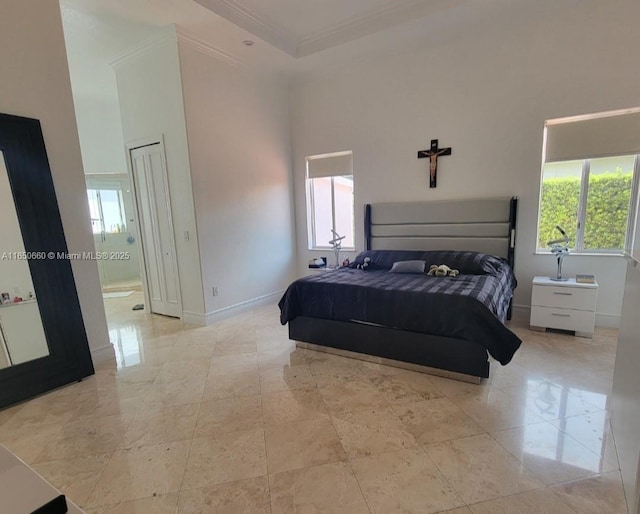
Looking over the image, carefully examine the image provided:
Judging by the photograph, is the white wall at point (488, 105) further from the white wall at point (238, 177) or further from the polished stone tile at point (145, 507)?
the polished stone tile at point (145, 507)

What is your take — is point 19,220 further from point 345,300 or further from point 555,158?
point 555,158

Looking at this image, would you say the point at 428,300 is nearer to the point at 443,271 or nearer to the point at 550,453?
the point at 443,271

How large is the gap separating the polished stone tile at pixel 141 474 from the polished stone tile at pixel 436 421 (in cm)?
134

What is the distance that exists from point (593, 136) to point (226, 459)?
4382mm

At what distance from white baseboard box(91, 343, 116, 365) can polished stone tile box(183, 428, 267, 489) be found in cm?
171

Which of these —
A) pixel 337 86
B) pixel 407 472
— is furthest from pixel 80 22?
pixel 407 472

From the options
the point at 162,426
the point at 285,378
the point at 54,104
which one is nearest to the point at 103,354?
the point at 162,426

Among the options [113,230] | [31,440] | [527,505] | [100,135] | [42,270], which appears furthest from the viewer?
[113,230]

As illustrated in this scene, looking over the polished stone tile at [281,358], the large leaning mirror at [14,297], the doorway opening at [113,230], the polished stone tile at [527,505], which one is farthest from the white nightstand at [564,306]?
the doorway opening at [113,230]

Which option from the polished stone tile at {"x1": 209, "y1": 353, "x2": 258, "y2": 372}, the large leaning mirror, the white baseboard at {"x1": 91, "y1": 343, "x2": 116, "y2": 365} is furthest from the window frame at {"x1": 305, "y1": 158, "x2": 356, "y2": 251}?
the large leaning mirror

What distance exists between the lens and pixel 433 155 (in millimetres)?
4039

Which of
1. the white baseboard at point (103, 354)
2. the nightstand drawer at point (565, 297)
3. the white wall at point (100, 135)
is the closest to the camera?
the white baseboard at point (103, 354)

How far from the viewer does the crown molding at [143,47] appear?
11.0 ft

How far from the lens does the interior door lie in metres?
3.91
